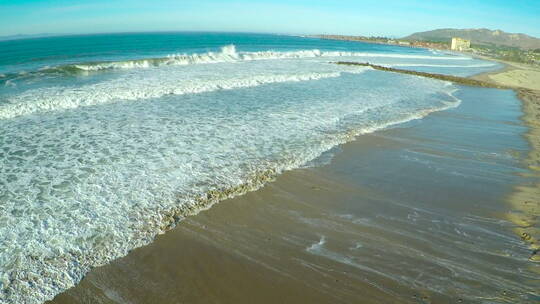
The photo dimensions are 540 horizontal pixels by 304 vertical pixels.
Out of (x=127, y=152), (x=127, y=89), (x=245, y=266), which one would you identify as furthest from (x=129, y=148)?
(x=127, y=89)

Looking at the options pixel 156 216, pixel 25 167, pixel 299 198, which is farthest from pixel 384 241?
pixel 25 167

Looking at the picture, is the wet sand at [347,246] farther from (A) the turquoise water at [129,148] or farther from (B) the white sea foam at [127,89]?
(B) the white sea foam at [127,89]

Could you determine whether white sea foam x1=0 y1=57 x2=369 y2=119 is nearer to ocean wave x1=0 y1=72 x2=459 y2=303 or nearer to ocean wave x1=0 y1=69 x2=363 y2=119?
ocean wave x1=0 y1=69 x2=363 y2=119

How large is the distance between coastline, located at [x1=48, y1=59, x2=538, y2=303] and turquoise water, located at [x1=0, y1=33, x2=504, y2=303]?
17.7 inches

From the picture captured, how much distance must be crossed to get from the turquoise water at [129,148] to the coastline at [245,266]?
45 cm

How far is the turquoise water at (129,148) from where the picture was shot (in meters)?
5.15

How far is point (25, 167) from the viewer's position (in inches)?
306

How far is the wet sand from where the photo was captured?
439 centimetres

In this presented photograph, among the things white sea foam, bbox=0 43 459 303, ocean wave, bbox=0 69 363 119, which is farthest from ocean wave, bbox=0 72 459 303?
ocean wave, bbox=0 69 363 119

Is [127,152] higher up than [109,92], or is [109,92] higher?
[109,92]

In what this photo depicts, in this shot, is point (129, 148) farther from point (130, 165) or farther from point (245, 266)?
point (245, 266)

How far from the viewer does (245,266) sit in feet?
15.9

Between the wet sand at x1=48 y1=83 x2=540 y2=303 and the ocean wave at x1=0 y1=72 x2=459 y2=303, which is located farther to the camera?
the ocean wave at x1=0 y1=72 x2=459 y2=303

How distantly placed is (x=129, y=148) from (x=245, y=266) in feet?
19.0
